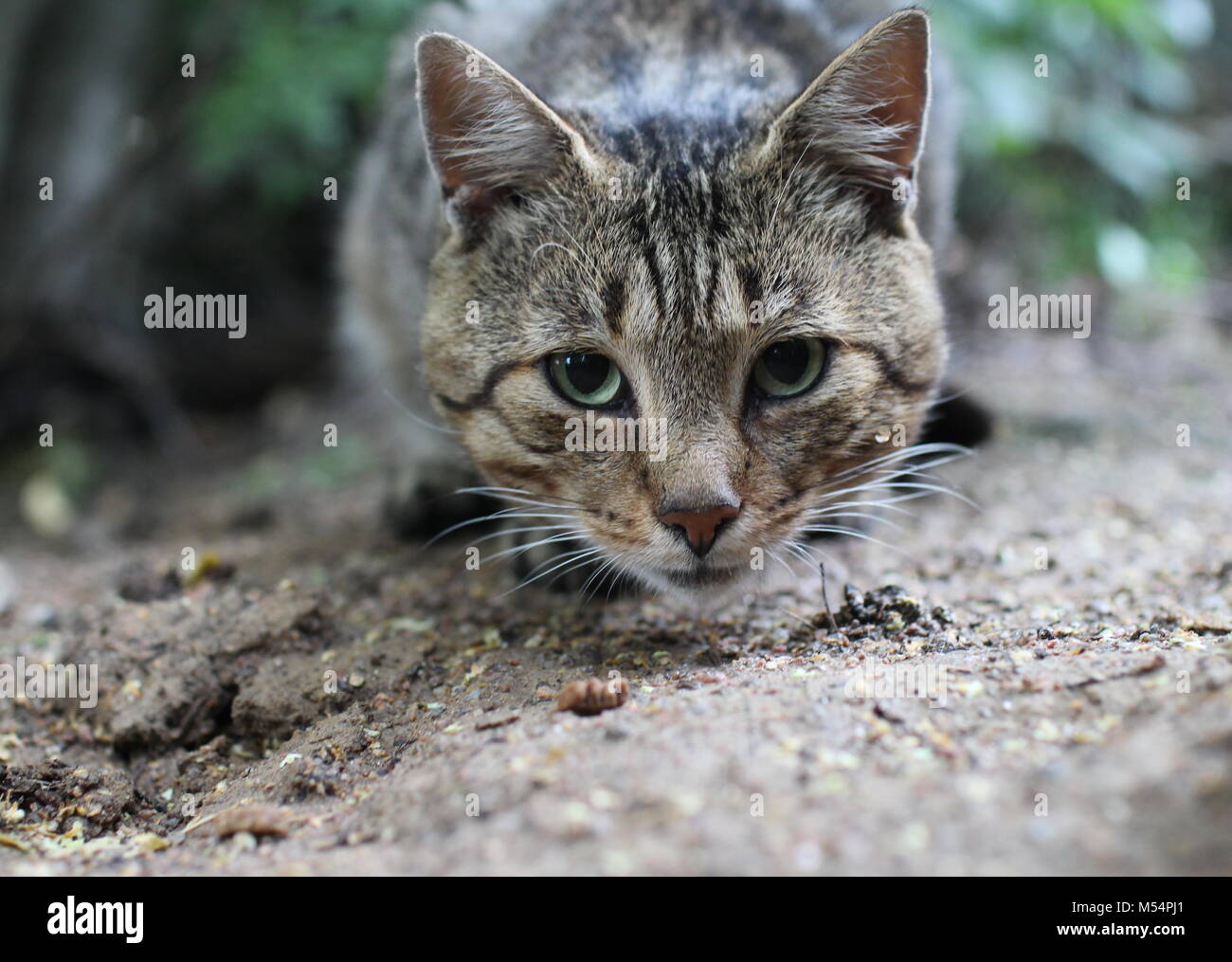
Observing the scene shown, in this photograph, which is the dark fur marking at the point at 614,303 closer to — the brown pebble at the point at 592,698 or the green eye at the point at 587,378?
the green eye at the point at 587,378

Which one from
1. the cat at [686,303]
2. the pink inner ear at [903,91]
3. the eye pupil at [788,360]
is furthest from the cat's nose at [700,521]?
the pink inner ear at [903,91]

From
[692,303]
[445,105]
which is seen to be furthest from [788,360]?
[445,105]

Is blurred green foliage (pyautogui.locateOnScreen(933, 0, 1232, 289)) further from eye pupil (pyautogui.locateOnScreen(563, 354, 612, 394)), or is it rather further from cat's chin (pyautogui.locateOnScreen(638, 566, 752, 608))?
cat's chin (pyautogui.locateOnScreen(638, 566, 752, 608))

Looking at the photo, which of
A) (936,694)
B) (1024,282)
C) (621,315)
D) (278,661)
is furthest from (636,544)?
(1024,282)

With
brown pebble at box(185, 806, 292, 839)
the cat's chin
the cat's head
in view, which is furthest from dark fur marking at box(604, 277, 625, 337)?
brown pebble at box(185, 806, 292, 839)
